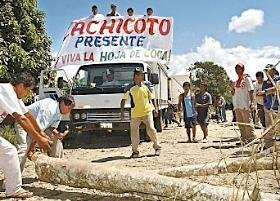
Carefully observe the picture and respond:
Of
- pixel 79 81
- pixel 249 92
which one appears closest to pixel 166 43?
pixel 79 81

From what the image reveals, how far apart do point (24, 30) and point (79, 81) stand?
807 cm

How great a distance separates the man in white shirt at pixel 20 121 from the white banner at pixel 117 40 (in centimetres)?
764

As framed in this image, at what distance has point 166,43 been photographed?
1363 centimetres

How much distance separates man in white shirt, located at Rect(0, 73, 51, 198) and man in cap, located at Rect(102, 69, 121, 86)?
5510 millimetres

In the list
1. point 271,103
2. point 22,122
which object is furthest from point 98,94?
point 22,122

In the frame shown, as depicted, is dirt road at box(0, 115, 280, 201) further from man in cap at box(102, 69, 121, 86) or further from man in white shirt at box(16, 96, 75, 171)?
man in cap at box(102, 69, 121, 86)

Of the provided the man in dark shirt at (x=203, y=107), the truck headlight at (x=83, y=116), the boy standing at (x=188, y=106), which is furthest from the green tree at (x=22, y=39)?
the man in dark shirt at (x=203, y=107)

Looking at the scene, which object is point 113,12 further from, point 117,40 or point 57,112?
point 57,112

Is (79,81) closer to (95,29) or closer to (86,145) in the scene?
(86,145)

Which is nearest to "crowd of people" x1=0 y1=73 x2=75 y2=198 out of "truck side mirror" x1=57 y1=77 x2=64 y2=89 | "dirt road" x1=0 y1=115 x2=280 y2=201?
"dirt road" x1=0 y1=115 x2=280 y2=201

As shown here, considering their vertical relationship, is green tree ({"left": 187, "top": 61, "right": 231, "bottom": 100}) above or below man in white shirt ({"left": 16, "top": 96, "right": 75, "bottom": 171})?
above

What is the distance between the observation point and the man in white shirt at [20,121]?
4977mm

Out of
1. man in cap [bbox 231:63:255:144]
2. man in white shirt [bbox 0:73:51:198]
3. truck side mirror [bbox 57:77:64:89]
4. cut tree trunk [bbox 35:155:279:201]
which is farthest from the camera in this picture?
truck side mirror [bbox 57:77:64:89]

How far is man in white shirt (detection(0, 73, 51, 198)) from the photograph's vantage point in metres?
4.98
